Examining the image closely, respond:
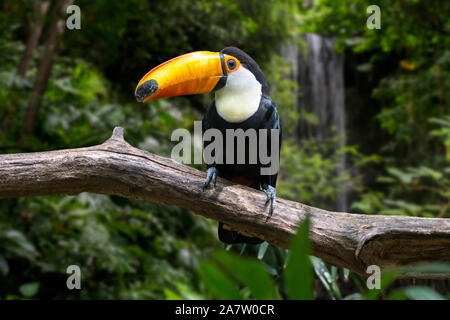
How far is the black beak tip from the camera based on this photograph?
5.47 feet

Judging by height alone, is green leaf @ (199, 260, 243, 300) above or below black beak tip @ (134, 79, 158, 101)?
below

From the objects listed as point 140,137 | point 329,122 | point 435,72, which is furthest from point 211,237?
point 329,122

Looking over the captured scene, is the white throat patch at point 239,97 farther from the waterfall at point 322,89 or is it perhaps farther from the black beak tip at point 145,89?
the waterfall at point 322,89

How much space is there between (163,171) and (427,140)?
587 centimetres

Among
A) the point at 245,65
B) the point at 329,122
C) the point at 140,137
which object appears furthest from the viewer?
the point at 329,122

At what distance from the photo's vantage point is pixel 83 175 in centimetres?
169

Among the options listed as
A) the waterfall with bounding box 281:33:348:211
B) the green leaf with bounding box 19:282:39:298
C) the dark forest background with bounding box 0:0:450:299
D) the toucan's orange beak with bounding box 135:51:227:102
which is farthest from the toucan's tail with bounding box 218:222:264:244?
the waterfall with bounding box 281:33:348:211

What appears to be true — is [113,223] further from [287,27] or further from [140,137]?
[287,27]

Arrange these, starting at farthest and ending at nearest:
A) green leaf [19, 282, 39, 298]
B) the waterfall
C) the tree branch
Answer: the waterfall
green leaf [19, 282, 39, 298]
the tree branch

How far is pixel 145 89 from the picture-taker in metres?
1.67

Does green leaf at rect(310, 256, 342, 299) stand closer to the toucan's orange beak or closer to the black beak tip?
the toucan's orange beak

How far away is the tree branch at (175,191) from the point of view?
5.30 feet

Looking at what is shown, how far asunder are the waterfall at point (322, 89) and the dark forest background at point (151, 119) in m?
0.58

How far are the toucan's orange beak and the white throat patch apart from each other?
0.06 metres
